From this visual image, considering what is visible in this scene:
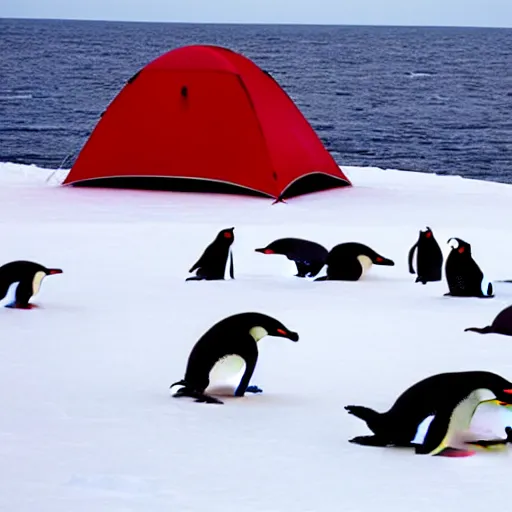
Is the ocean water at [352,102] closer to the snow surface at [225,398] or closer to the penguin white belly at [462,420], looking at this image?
the snow surface at [225,398]

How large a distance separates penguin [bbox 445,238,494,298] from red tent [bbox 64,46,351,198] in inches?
182

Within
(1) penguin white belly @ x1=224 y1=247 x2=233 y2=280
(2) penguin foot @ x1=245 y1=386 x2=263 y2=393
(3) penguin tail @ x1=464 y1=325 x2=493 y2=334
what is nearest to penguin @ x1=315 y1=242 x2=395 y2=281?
(1) penguin white belly @ x1=224 y1=247 x2=233 y2=280

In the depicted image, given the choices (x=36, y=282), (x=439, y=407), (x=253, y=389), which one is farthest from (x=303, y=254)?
(x=439, y=407)

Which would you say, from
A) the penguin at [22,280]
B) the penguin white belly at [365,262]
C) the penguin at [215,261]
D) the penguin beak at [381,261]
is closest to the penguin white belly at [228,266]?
the penguin at [215,261]

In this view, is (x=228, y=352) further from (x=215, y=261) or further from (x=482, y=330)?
(x=215, y=261)

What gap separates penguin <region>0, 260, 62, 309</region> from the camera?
718cm

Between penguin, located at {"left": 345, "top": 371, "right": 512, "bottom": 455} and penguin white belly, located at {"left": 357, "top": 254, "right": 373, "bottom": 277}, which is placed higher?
penguin, located at {"left": 345, "top": 371, "right": 512, "bottom": 455}

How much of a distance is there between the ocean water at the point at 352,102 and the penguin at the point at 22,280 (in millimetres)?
18157

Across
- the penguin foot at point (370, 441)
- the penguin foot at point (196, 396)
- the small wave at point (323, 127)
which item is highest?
the penguin foot at point (370, 441)

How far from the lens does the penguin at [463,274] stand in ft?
25.8

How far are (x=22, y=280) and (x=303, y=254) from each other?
2.13m

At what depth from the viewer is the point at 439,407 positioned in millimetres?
4379

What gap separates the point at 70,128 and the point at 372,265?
28183mm

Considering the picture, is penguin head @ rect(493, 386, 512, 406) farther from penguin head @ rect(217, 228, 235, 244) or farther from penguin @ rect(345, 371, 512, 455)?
penguin head @ rect(217, 228, 235, 244)
